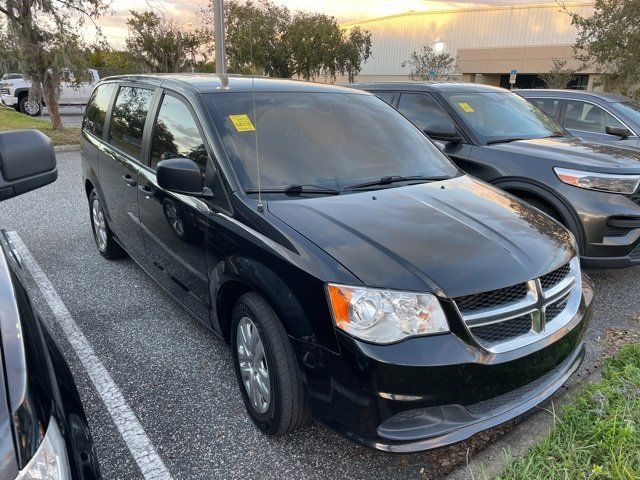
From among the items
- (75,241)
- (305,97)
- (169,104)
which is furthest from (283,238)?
(75,241)

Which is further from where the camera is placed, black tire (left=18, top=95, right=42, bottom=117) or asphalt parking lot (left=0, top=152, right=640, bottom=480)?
black tire (left=18, top=95, right=42, bottom=117)

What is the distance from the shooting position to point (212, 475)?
2.31 metres

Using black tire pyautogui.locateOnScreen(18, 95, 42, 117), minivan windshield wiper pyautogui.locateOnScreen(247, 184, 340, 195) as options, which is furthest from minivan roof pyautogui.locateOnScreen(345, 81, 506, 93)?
black tire pyautogui.locateOnScreen(18, 95, 42, 117)

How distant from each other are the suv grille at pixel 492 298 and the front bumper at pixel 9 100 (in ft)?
77.5

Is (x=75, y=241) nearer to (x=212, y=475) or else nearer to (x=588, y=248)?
(x=212, y=475)

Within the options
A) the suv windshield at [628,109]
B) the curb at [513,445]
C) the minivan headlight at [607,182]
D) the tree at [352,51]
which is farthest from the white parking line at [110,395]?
the tree at [352,51]

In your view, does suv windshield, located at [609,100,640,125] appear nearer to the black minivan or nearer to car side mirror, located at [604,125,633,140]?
car side mirror, located at [604,125,633,140]

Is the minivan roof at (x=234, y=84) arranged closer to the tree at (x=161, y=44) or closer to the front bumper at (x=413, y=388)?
the front bumper at (x=413, y=388)

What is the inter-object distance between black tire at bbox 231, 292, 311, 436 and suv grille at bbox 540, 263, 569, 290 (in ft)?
4.05

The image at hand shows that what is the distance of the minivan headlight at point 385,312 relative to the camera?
1.97 metres

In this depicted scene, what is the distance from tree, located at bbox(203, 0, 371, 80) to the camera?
32312 mm

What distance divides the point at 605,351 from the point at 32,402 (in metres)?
3.50

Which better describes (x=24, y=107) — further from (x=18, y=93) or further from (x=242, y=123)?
(x=242, y=123)

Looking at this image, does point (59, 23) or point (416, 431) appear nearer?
point (416, 431)
